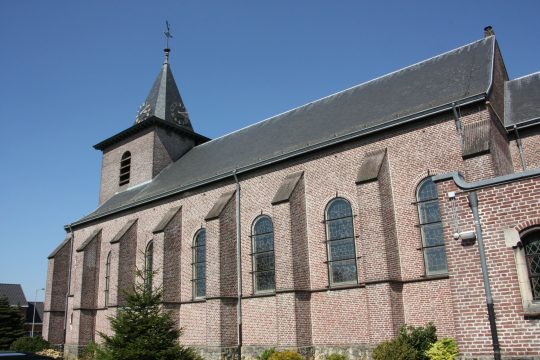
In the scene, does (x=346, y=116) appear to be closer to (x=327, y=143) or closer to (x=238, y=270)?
(x=327, y=143)

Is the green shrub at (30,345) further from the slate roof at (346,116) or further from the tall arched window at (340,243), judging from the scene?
the tall arched window at (340,243)

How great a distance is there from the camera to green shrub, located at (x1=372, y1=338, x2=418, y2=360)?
11305 mm

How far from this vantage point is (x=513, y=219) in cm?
873

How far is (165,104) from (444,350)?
22580 mm

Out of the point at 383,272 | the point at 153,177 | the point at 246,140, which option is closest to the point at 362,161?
the point at 383,272

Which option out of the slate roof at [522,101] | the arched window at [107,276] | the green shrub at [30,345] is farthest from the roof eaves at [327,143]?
the green shrub at [30,345]

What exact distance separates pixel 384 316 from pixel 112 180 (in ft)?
70.2

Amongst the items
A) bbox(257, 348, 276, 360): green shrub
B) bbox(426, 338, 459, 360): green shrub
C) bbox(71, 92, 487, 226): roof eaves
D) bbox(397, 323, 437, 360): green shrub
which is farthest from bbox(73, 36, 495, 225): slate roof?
bbox(257, 348, 276, 360): green shrub

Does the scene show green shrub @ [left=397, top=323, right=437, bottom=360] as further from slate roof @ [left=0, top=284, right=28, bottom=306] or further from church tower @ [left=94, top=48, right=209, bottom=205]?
slate roof @ [left=0, top=284, right=28, bottom=306]

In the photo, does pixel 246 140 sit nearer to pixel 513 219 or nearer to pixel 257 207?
pixel 257 207

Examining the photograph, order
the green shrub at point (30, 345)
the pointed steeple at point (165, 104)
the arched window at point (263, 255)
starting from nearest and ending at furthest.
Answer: the arched window at point (263, 255) → the green shrub at point (30, 345) → the pointed steeple at point (165, 104)

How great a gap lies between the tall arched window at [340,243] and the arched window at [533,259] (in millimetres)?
6770

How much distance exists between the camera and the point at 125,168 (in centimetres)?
2919

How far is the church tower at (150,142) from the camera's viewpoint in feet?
90.8
